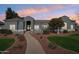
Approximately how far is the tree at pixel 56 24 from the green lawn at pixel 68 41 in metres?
0.12

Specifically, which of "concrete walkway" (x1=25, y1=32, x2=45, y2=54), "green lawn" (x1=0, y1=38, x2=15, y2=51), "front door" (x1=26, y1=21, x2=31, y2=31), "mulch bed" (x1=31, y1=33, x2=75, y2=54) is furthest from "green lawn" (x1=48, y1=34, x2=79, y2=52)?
"green lawn" (x1=0, y1=38, x2=15, y2=51)

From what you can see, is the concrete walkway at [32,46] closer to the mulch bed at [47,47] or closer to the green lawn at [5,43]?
the mulch bed at [47,47]

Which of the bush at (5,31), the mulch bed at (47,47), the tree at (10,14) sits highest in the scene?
the tree at (10,14)

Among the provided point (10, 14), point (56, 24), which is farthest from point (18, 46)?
point (56, 24)

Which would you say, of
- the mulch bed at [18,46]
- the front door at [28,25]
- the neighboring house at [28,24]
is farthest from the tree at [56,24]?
the mulch bed at [18,46]

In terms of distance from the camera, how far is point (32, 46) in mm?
15562

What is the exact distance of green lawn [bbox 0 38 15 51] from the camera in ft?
51.0

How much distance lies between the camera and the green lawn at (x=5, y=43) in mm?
15547

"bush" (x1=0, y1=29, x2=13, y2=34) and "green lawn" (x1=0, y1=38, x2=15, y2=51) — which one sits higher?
"bush" (x1=0, y1=29, x2=13, y2=34)

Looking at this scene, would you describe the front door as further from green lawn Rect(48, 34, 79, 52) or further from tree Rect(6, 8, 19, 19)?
green lawn Rect(48, 34, 79, 52)

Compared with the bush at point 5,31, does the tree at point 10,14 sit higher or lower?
higher

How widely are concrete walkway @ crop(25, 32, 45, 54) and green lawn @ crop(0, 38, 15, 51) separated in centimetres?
20

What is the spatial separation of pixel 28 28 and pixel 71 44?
598 millimetres

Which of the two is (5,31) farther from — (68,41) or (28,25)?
(68,41)
